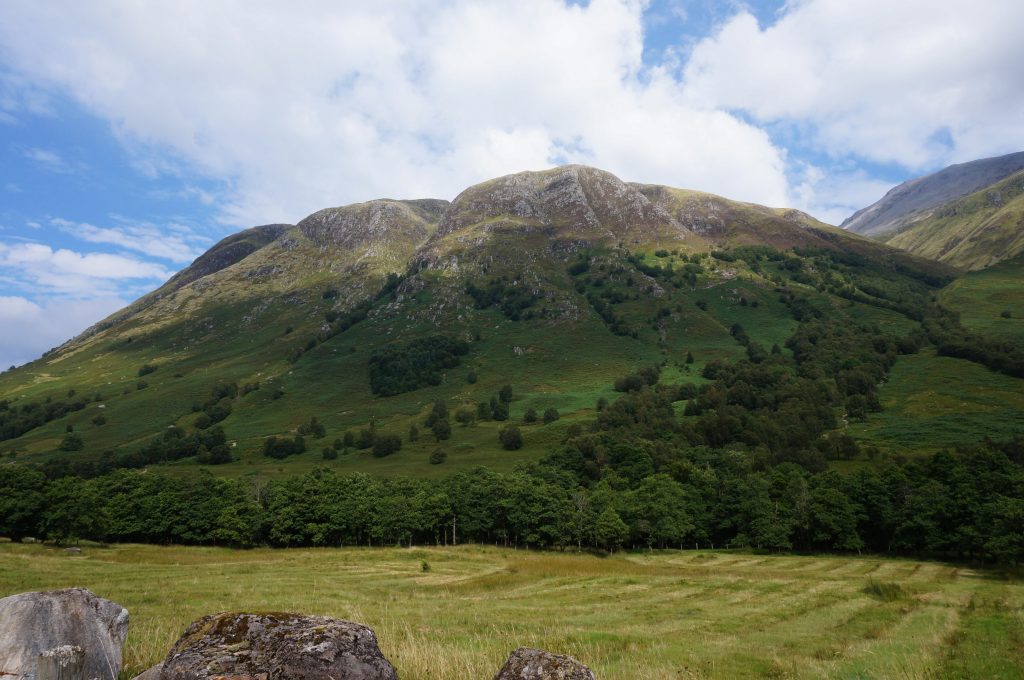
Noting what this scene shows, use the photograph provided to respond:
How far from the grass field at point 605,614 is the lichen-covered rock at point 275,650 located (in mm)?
2670

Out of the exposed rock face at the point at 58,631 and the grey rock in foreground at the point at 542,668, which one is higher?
the exposed rock face at the point at 58,631

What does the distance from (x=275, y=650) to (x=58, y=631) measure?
176 inches

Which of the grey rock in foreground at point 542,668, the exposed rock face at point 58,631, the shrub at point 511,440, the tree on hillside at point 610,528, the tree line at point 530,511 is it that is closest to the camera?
the grey rock in foreground at point 542,668

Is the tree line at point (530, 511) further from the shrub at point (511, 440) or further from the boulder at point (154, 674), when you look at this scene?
the boulder at point (154, 674)

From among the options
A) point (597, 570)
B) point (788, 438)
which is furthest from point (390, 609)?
point (788, 438)

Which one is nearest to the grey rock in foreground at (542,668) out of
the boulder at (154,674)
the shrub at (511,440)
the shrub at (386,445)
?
the boulder at (154,674)

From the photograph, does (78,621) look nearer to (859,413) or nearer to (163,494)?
(163,494)

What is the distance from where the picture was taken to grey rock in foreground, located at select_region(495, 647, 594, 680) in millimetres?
8109

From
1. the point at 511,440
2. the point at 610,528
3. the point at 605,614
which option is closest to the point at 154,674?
the point at 605,614

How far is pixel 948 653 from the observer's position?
2112 centimetres

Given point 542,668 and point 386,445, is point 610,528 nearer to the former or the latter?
point 542,668

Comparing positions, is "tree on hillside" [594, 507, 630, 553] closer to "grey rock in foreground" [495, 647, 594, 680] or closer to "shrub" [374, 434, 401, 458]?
"grey rock in foreground" [495, 647, 594, 680]

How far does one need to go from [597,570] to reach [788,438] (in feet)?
405

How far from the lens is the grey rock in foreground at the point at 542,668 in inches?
319
